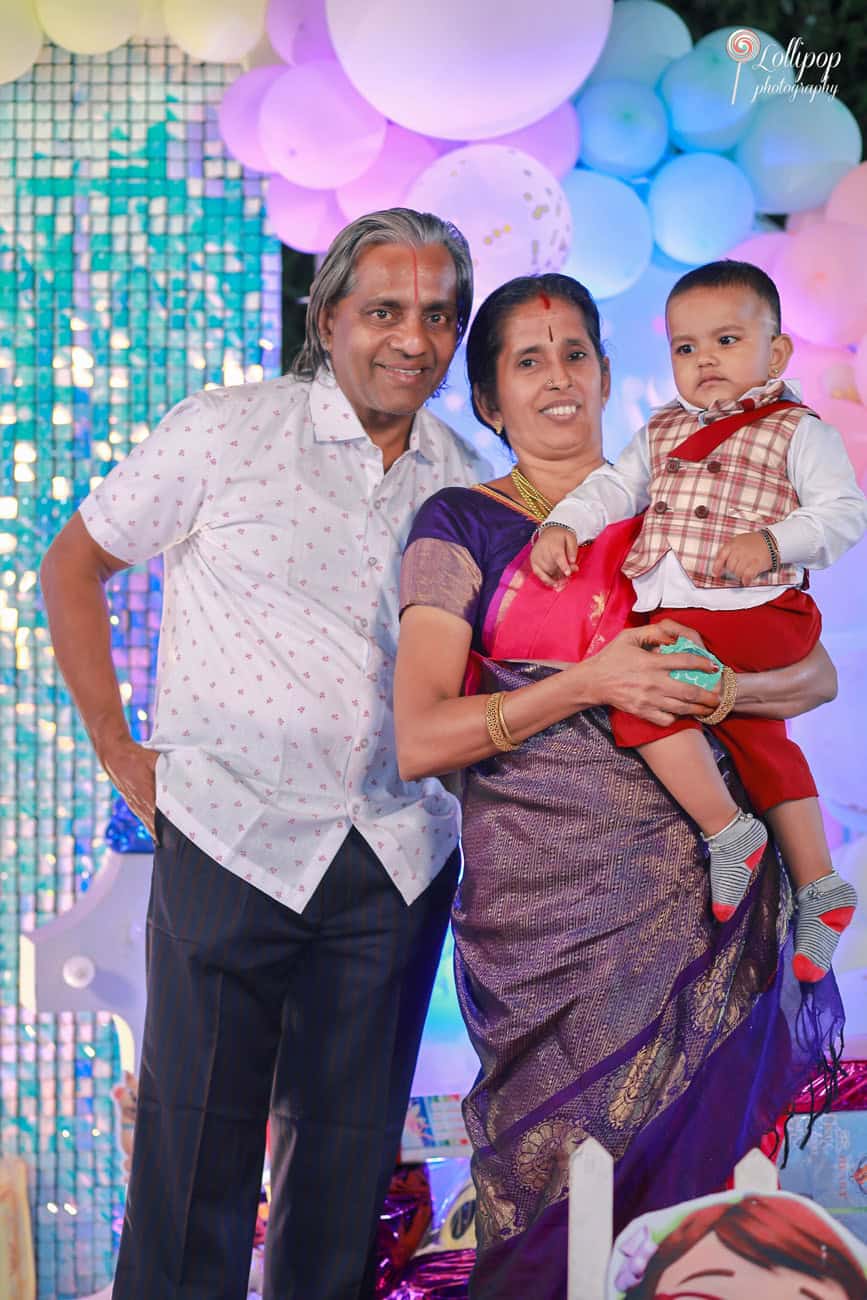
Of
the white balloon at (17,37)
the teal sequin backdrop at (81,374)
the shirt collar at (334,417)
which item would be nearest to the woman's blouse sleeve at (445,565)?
the shirt collar at (334,417)

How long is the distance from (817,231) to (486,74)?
635 mm

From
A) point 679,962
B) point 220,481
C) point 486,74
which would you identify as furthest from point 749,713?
point 486,74

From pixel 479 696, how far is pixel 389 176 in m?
1.19

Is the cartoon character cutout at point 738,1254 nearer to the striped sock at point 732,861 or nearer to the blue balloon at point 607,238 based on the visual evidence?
the striped sock at point 732,861

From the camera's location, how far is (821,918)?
68.8 inches

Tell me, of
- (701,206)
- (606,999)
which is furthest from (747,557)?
(701,206)

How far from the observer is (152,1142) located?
1.97m

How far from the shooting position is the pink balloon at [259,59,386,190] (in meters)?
2.39

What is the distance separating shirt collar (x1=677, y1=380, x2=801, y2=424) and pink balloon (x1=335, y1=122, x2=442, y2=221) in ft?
3.01

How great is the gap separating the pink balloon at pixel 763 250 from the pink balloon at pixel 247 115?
2.93ft

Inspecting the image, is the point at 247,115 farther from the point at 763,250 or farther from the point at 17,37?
the point at 763,250

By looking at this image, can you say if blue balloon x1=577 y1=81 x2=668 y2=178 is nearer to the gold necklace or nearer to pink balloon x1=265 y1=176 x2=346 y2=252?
pink balloon x1=265 y1=176 x2=346 y2=252

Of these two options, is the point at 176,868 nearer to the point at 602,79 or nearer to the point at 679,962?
the point at 679,962

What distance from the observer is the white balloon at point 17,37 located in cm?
256
